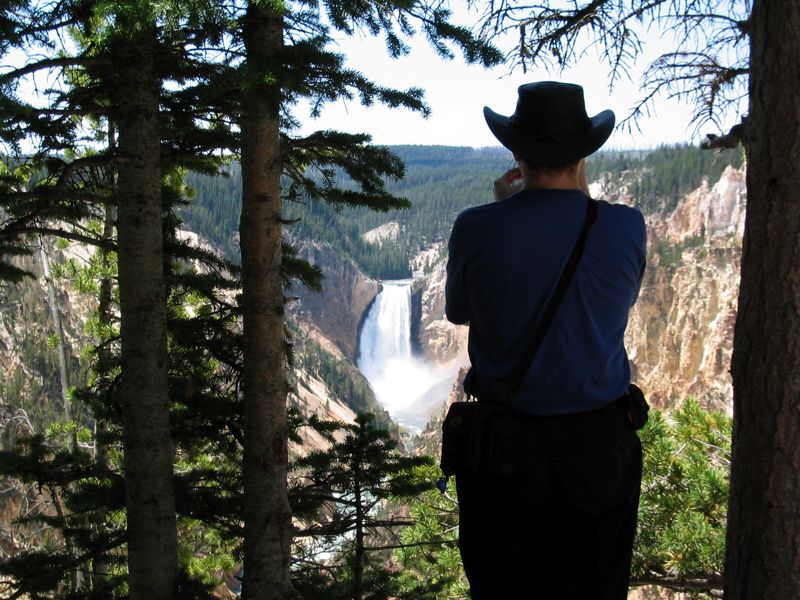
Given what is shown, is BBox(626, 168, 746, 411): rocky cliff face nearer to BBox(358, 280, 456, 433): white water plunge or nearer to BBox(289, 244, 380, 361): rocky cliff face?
BBox(358, 280, 456, 433): white water plunge

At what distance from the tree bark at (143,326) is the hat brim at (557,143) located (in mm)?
2168

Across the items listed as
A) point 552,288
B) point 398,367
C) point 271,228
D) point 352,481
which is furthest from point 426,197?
point 552,288

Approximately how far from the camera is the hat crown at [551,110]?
1781mm

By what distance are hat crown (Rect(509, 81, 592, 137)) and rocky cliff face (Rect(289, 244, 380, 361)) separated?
4468 inches

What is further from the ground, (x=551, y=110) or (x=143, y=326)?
(x=551, y=110)

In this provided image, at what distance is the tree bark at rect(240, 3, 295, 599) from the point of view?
3.39 metres

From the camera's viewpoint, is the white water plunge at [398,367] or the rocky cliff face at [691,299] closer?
the rocky cliff face at [691,299]

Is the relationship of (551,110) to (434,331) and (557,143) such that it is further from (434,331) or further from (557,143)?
(434,331)

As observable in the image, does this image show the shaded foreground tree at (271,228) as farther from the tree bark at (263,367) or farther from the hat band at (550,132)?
the hat band at (550,132)

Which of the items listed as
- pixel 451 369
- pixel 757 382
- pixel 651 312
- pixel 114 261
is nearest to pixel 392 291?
pixel 451 369

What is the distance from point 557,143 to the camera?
5.80ft

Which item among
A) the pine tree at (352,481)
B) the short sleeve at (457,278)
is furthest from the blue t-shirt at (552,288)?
the pine tree at (352,481)

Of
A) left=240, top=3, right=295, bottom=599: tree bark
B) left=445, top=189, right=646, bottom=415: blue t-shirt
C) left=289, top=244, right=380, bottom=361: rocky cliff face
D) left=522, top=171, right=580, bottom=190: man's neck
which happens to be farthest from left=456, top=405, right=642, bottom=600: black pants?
left=289, top=244, right=380, bottom=361: rocky cliff face

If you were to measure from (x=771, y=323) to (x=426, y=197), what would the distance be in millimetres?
139986
